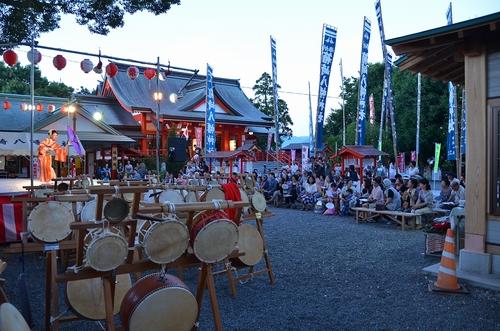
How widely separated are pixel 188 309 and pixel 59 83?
1775 inches

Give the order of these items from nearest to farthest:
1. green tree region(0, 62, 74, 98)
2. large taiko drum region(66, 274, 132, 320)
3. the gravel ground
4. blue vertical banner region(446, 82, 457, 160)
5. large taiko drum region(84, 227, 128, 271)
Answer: large taiko drum region(84, 227, 128, 271) < large taiko drum region(66, 274, 132, 320) < the gravel ground < blue vertical banner region(446, 82, 457, 160) < green tree region(0, 62, 74, 98)

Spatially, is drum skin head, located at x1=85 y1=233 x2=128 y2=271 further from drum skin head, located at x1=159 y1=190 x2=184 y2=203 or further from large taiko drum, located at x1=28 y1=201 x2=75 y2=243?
drum skin head, located at x1=159 y1=190 x2=184 y2=203

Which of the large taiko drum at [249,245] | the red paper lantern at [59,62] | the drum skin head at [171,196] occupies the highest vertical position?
the red paper lantern at [59,62]

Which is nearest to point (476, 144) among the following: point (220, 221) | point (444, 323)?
point (444, 323)

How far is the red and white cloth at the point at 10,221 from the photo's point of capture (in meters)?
8.34

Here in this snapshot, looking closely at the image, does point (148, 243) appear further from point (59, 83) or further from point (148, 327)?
point (59, 83)

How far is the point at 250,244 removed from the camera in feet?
19.5

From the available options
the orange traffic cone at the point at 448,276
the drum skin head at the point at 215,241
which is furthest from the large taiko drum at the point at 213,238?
the orange traffic cone at the point at 448,276

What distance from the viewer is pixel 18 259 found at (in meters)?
7.78

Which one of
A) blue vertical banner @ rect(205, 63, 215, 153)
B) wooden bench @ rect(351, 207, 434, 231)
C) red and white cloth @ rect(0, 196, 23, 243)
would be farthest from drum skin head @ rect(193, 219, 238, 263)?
blue vertical banner @ rect(205, 63, 215, 153)

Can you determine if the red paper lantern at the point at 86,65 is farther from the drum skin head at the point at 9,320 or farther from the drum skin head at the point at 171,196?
the drum skin head at the point at 9,320

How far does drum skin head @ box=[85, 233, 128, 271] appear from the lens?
3234 mm

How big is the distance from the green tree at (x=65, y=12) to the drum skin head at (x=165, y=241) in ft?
22.5

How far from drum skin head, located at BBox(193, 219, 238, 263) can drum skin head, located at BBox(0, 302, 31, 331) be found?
1.41 m
